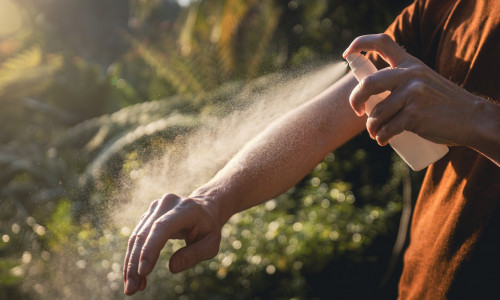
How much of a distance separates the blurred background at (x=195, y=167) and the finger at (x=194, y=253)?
2.32 ft

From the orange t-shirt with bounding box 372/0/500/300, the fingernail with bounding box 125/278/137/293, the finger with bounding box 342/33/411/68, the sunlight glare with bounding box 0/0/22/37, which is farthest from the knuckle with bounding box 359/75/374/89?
the sunlight glare with bounding box 0/0/22/37

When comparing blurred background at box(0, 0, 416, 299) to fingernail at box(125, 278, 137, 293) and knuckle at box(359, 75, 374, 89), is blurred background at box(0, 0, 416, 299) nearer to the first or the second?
fingernail at box(125, 278, 137, 293)

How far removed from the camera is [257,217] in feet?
12.4

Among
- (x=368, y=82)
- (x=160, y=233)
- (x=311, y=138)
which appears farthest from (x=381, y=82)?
(x=160, y=233)

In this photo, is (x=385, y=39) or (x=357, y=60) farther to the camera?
(x=357, y=60)

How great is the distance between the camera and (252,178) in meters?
1.33

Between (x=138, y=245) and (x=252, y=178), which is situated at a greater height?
(x=138, y=245)

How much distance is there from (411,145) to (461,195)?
0.71 ft

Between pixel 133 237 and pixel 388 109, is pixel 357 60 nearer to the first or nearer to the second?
pixel 388 109

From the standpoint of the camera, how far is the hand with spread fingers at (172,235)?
105 centimetres

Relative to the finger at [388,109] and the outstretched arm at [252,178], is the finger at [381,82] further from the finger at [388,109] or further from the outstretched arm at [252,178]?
the outstretched arm at [252,178]

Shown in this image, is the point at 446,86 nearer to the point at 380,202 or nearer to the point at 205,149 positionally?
the point at 205,149

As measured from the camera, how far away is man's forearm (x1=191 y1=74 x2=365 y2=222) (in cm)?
133

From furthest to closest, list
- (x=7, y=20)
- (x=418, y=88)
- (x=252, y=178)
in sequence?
(x=7, y=20), (x=252, y=178), (x=418, y=88)
